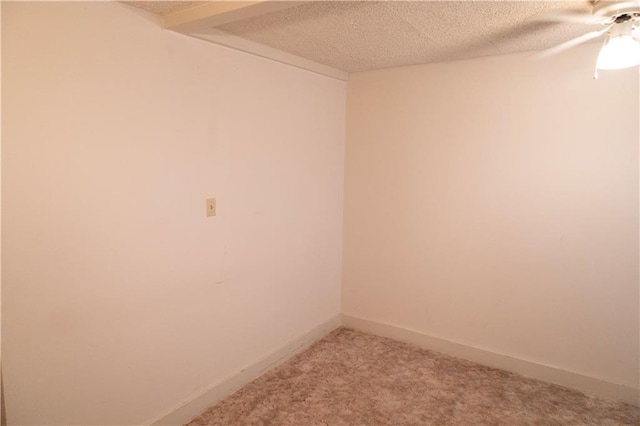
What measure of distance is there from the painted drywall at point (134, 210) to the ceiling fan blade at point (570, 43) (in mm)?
1605

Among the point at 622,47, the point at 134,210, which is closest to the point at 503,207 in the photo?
the point at 622,47

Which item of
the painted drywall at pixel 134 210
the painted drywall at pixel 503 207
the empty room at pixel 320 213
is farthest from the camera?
the painted drywall at pixel 503 207

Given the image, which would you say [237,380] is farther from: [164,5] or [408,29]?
[408,29]

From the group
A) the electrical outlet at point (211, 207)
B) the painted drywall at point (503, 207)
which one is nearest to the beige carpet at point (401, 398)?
the painted drywall at point (503, 207)

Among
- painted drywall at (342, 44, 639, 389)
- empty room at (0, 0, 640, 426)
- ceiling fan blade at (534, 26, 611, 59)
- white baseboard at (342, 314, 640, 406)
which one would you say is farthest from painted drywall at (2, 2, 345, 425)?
ceiling fan blade at (534, 26, 611, 59)

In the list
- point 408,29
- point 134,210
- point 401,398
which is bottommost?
point 401,398

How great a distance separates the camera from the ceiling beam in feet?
5.19

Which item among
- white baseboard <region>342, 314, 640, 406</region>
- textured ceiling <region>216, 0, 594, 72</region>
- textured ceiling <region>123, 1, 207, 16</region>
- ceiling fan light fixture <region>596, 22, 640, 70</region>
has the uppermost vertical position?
textured ceiling <region>216, 0, 594, 72</region>

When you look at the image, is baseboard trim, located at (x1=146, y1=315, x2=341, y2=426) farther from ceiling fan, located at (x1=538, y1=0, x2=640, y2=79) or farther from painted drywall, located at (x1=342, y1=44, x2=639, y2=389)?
ceiling fan, located at (x1=538, y1=0, x2=640, y2=79)

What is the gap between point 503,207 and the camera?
276 centimetres

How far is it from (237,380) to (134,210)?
1320mm

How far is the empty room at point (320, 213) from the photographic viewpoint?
1.65 m

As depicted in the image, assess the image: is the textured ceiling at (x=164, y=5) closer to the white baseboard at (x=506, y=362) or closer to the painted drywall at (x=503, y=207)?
the painted drywall at (x=503, y=207)

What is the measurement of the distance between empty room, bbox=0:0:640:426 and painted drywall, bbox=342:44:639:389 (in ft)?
0.05
